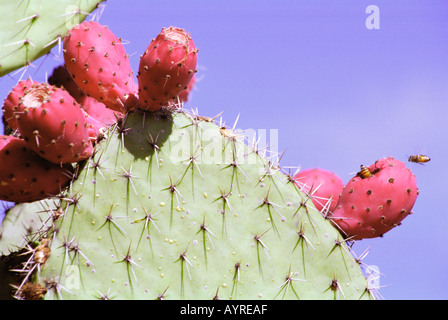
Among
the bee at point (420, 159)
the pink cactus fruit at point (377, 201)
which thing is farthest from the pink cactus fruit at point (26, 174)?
the bee at point (420, 159)

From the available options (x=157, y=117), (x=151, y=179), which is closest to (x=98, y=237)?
(x=151, y=179)

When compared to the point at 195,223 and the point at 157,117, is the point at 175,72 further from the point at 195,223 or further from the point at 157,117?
the point at 195,223

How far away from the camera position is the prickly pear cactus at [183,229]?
1947 mm

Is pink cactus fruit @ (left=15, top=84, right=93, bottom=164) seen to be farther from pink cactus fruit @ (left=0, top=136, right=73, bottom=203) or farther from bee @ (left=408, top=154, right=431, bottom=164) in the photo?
bee @ (left=408, top=154, right=431, bottom=164)

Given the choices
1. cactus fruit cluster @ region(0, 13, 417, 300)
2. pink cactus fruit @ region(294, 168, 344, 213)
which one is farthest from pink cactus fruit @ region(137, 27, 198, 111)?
pink cactus fruit @ region(294, 168, 344, 213)

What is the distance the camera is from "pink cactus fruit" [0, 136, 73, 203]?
6.47ft

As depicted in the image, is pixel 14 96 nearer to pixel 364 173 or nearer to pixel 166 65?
pixel 166 65

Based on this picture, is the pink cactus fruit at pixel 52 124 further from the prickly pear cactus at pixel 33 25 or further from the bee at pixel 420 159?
the bee at pixel 420 159

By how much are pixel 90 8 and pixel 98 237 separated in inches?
34.9

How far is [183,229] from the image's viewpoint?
2.03m

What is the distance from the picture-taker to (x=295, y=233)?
2.12 meters

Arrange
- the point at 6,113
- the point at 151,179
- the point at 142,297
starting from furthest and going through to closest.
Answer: the point at 6,113
the point at 151,179
the point at 142,297

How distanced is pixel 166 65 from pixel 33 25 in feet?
2.07

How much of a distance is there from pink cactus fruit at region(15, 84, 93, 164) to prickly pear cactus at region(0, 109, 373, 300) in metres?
0.13
